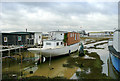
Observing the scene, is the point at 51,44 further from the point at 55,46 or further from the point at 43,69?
the point at 43,69

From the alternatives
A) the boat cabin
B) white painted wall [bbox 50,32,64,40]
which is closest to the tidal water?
the boat cabin

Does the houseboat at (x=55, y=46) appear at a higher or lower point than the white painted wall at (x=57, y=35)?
lower

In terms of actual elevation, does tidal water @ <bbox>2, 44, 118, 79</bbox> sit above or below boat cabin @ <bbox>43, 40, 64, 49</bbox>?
below

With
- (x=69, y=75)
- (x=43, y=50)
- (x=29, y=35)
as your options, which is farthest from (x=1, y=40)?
(x=69, y=75)

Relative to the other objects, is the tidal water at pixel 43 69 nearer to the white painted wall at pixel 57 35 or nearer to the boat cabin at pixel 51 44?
the boat cabin at pixel 51 44

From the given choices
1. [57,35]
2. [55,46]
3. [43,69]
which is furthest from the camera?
[57,35]

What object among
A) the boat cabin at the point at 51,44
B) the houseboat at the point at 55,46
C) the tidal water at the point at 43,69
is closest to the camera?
the tidal water at the point at 43,69

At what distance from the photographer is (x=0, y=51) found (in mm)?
18578

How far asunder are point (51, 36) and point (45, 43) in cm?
397

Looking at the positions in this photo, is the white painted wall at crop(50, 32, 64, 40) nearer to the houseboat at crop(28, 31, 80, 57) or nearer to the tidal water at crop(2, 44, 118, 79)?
the houseboat at crop(28, 31, 80, 57)

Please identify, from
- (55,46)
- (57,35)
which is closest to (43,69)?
(55,46)

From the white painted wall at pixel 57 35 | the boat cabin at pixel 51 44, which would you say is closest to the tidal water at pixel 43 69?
the boat cabin at pixel 51 44

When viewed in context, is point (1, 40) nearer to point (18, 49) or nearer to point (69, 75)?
point (18, 49)

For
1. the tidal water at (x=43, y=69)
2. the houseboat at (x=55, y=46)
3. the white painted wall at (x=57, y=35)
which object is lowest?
the tidal water at (x=43, y=69)
